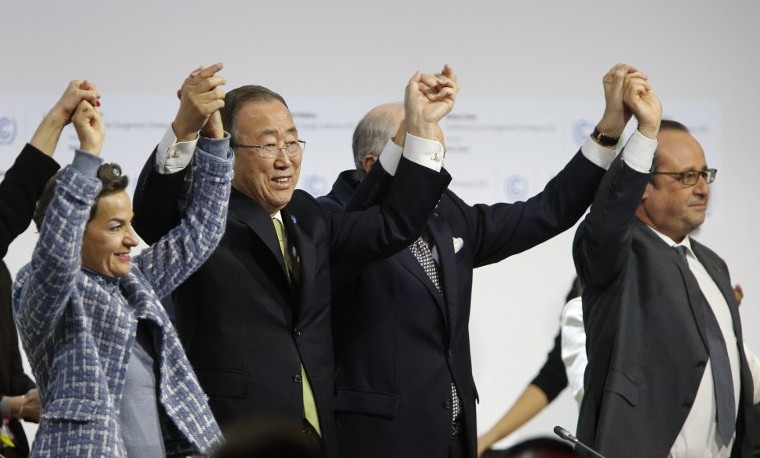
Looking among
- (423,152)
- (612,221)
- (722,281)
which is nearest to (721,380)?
(722,281)

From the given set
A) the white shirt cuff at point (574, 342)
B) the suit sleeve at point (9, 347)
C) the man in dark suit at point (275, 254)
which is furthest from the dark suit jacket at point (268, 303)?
the suit sleeve at point (9, 347)

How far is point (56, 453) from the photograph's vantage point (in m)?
2.38

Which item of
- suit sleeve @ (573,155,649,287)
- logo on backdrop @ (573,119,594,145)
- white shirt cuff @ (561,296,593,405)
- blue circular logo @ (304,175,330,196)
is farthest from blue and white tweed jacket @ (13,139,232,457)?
logo on backdrop @ (573,119,594,145)

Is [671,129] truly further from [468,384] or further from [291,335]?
[291,335]

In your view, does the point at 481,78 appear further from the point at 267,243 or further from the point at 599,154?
the point at 267,243

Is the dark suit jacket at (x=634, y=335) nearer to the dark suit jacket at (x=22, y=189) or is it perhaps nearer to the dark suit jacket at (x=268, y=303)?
the dark suit jacket at (x=268, y=303)

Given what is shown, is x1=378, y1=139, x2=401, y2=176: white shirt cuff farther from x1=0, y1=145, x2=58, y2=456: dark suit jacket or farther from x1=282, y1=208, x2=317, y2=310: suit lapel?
x1=0, y1=145, x2=58, y2=456: dark suit jacket

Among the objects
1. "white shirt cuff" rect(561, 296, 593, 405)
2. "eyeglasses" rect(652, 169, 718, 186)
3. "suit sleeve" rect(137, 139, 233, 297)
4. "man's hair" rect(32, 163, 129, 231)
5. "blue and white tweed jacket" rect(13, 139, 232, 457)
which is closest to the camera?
"blue and white tweed jacket" rect(13, 139, 232, 457)

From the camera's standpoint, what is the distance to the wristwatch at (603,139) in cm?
322

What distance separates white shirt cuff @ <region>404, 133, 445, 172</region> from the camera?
9.81 ft

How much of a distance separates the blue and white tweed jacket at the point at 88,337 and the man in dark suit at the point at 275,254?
0.17 m

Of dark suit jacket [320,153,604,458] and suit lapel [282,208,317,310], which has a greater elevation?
suit lapel [282,208,317,310]

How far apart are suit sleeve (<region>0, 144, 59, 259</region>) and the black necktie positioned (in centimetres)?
168

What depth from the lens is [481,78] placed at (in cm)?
517
